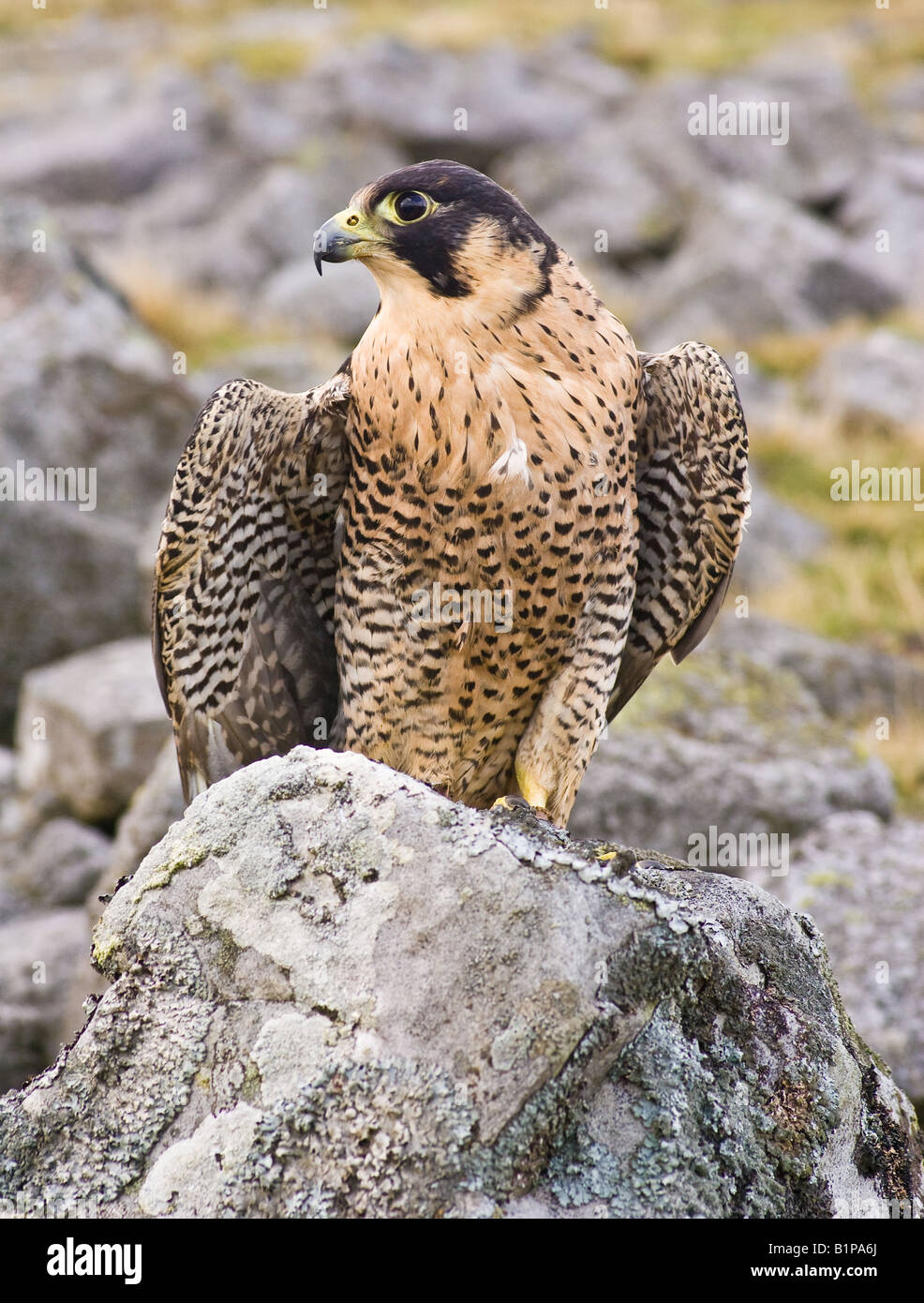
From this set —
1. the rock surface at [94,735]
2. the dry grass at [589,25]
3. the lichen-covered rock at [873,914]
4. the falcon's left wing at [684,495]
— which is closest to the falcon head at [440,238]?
the falcon's left wing at [684,495]

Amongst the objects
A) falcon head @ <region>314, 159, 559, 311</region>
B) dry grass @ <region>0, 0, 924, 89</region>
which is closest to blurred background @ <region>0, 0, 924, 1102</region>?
dry grass @ <region>0, 0, 924, 89</region>

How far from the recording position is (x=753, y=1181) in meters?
2.65

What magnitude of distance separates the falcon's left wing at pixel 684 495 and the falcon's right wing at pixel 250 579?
3.55 ft

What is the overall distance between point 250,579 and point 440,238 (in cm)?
128

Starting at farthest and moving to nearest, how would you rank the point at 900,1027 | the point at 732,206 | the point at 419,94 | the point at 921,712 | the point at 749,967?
the point at 419,94 → the point at 732,206 → the point at 921,712 → the point at 900,1027 → the point at 749,967

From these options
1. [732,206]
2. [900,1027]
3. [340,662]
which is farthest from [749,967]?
[732,206]

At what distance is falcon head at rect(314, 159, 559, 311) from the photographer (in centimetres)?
387

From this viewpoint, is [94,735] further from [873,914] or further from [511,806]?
[511,806]

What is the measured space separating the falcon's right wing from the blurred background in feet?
4.51

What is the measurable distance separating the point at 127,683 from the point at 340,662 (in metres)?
3.67

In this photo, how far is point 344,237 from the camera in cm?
390

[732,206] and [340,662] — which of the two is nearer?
[340,662]

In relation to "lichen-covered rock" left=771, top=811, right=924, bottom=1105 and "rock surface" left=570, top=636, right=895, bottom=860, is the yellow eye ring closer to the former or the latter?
"rock surface" left=570, top=636, right=895, bottom=860
